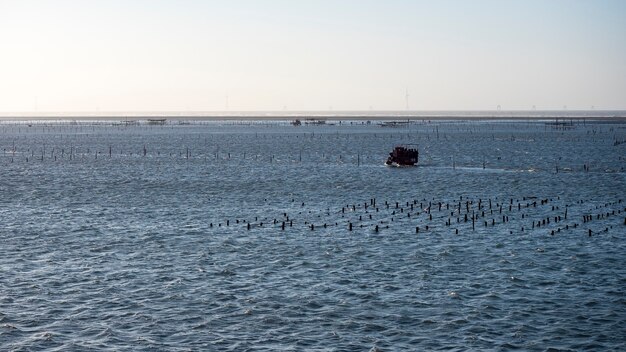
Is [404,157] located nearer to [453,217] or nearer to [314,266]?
[453,217]

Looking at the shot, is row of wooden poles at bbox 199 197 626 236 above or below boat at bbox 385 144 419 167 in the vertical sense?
below

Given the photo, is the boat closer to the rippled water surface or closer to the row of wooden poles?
the rippled water surface

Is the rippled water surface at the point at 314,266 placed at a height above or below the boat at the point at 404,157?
below

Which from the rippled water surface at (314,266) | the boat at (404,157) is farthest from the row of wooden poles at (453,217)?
the boat at (404,157)

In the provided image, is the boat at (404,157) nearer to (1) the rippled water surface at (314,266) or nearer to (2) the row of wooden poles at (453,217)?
(1) the rippled water surface at (314,266)

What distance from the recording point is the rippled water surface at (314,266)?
41406 mm

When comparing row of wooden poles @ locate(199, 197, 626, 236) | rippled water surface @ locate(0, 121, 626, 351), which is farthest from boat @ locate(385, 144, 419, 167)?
row of wooden poles @ locate(199, 197, 626, 236)

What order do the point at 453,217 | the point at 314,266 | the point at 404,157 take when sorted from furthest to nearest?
1. the point at 404,157
2. the point at 453,217
3. the point at 314,266

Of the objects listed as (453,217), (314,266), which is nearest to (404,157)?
(453,217)

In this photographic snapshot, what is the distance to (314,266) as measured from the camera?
5669 centimetres

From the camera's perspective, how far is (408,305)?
152ft

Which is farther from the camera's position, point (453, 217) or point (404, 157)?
point (404, 157)

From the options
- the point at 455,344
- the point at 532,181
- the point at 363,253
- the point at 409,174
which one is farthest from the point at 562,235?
the point at 409,174

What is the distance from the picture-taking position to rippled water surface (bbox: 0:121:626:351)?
4141cm
